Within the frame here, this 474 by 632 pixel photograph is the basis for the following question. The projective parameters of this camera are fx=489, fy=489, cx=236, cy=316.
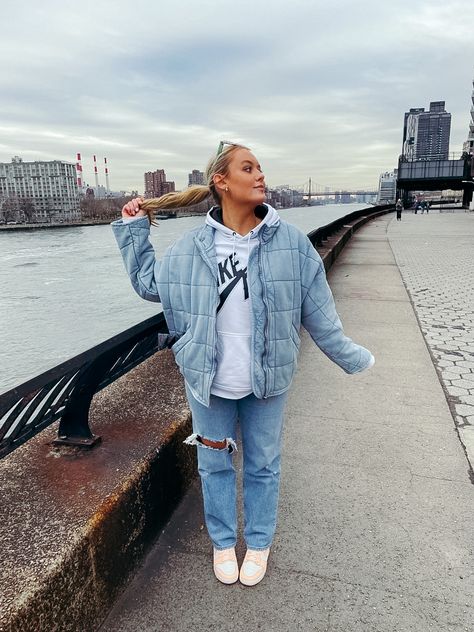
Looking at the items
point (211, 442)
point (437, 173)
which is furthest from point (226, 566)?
point (437, 173)

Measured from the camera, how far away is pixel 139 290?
6.41 feet

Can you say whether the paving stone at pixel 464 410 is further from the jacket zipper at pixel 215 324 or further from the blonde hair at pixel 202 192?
the blonde hair at pixel 202 192

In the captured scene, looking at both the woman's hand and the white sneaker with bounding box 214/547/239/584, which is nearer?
the woman's hand

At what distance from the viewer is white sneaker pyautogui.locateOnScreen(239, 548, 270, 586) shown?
204 cm

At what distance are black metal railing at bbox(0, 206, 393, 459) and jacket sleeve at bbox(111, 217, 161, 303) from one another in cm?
21

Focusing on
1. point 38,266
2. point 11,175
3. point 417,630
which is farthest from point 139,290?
point 11,175

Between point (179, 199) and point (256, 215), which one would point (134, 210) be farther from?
point (256, 215)

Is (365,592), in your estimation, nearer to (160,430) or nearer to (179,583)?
(179,583)

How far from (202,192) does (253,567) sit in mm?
1558

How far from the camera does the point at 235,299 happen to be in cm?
179

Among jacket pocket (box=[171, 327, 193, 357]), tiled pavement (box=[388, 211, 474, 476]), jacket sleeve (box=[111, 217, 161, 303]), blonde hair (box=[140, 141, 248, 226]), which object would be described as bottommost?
tiled pavement (box=[388, 211, 474, 476])

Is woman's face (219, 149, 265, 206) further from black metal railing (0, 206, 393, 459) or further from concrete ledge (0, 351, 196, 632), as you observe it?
concrete ledge (0, 351, 196, 632)

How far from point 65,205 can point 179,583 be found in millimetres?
171514

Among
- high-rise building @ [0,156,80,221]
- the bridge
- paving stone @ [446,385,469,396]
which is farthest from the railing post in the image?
high-rise building @ [0,156,80,221]
